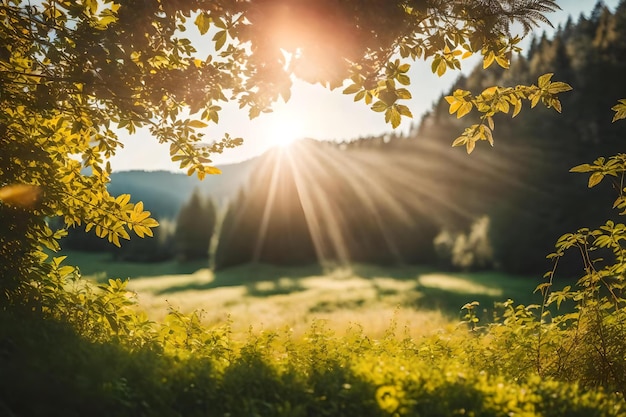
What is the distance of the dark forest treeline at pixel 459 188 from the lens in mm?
38938

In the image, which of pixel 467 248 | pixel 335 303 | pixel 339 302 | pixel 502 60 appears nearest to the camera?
pixel 502 60

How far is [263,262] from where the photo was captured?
53.2 meters

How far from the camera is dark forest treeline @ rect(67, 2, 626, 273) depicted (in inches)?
1533

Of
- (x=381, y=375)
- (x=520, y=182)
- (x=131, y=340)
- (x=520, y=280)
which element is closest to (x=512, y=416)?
(x=381, y=375)

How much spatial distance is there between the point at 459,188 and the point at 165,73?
5927 centimetres

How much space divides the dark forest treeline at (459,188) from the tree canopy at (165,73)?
3680 cm

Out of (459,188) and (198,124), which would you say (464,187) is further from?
(198,124)

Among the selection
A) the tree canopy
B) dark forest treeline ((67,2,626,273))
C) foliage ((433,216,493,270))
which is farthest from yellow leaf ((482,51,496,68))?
foliage ((433,216,493,270))

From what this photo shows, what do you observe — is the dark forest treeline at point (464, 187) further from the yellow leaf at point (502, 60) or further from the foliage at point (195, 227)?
the yellow leaf at point (502, 60)

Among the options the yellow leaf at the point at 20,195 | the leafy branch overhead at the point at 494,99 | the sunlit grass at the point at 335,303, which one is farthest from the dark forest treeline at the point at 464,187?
the yellow leaf at the point at 20,195

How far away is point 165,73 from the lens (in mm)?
4980

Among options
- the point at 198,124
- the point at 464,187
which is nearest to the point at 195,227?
the point at 464,187

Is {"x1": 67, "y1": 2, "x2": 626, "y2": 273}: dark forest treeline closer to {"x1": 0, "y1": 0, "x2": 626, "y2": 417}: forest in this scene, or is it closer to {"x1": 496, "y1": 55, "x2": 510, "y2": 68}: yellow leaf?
{"x1": 0, "y1": 0, "x2": 626, "y2": 417}: forest

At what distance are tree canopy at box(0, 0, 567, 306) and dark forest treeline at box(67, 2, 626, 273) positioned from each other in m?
36.8
